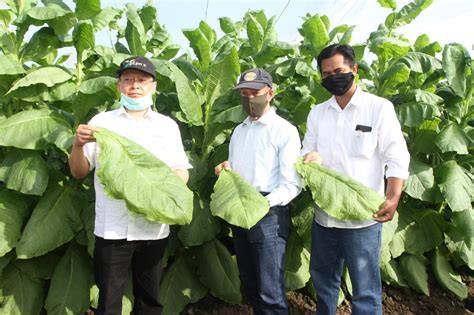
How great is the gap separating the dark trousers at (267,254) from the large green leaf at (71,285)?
3.82 ft

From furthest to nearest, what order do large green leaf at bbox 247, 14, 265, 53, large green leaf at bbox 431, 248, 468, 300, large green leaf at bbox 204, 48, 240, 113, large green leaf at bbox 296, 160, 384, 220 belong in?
1. large green leaf at bbox 247, 14, 265, 53
2. large green leaf at bbox 431, 248, 468, 300
3. large green leaf at bbox 204, 48, 240, 113
4. large green leaf at bbox 296, 160, 384, 220

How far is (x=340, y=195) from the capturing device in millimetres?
2387

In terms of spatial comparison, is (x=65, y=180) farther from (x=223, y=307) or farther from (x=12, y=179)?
(x=223, y=307)

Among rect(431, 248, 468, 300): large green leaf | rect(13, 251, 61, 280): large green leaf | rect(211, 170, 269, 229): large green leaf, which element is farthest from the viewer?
rect(431, 248, 468, 300): large green leaf

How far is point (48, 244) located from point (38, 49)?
4.75 ft

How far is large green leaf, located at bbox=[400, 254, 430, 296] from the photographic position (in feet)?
12.2

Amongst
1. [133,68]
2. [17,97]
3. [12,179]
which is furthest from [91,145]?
[17,97]

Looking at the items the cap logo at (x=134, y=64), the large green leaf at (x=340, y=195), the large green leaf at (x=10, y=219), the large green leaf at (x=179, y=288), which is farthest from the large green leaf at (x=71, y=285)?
the large green leaf at (x=340, y=195)

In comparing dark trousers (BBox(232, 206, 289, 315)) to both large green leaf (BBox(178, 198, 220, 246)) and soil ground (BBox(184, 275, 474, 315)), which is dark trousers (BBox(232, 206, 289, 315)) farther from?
soil ground (BBox(184, 275, 474, 315))

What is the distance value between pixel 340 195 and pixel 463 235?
1796 millimetres

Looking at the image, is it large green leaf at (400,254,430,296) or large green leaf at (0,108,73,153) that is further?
large green leaf at (400,254,430,296)

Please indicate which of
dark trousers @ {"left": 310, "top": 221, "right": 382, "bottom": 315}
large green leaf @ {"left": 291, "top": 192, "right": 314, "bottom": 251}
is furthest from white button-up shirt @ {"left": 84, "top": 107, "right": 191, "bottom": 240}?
large green leaf @ {"left": 291, "top": 192, "right": 314, "bottom": 251}

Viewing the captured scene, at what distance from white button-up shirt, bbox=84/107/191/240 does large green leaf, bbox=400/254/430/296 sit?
2.31m

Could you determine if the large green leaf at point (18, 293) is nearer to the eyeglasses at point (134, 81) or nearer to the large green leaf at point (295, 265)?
the eyeglasses at point (134, 81)
